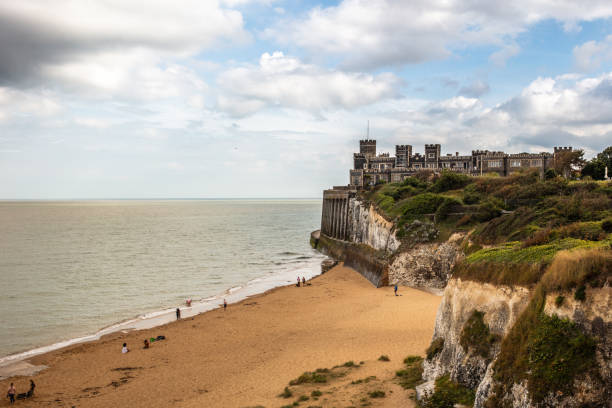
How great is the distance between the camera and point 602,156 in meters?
69.1

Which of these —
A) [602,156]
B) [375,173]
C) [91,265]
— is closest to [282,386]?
[91,265]

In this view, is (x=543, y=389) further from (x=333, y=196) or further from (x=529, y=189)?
(x=333, y=196)

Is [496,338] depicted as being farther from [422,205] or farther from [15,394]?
[422,205]

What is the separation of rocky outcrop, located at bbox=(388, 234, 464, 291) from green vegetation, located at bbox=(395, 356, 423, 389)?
61.6 ft

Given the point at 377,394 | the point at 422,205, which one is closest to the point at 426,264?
the point at 422,205

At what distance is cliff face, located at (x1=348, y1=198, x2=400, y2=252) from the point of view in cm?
4800

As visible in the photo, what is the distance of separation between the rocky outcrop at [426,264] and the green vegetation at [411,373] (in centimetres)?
1879

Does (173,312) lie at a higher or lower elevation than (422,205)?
lower

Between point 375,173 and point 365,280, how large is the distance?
58690 mm

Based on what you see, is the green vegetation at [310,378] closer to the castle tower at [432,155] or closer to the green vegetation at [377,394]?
the green vegetation at [377,394]

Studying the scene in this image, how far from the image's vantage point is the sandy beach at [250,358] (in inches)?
814

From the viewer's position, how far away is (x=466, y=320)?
52.6 feet

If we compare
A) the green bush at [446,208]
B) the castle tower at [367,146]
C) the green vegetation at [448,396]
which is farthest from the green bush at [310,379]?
the castle tower at [367,146]

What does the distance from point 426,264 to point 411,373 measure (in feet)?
75.8
